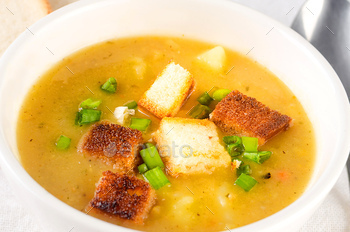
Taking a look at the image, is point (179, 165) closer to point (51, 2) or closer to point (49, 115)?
point (49, 115)

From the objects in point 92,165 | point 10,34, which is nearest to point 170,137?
point 92,165

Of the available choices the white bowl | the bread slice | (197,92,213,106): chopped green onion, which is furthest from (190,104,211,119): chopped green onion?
the bread slice

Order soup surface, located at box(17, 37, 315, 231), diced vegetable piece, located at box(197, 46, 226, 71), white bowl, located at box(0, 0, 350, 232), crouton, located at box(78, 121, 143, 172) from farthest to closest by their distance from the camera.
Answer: diced vegetable piece, located at box(197, 46, 226, 71), crouton, located at box(78, 121, 143, 172), soup surface, located at box(17, 37, 315, 231), white bowl, located at box(0, 0, 350, 232)

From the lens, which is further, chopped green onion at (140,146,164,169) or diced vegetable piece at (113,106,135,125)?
diced vegetable piece at (113,106,135,125)

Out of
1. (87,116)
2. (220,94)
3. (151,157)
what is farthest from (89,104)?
(220,94)

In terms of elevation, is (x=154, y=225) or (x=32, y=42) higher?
(x=32, y=42)

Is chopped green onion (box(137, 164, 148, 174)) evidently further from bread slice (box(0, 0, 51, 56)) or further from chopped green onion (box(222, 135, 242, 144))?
bread slice (box(0, 0, 51, 56))

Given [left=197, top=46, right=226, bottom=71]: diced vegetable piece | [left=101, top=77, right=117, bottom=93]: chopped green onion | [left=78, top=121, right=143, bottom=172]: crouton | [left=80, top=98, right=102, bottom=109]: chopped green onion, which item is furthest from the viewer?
[left=197, top=46, right=226, bottom=71]: diced vegetable piece
